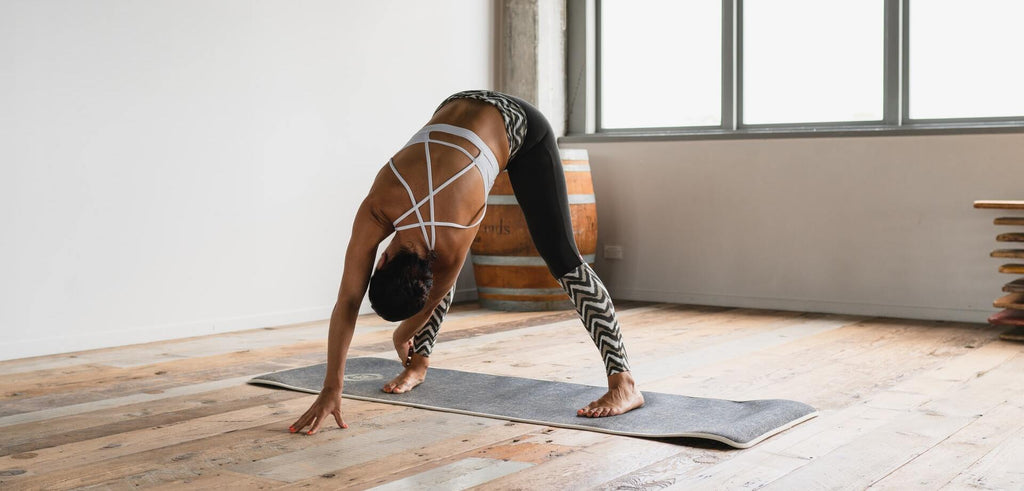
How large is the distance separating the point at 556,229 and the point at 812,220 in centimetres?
268

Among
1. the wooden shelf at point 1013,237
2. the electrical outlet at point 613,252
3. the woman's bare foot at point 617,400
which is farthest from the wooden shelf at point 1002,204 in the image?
the woman's bare foot at point 617,400

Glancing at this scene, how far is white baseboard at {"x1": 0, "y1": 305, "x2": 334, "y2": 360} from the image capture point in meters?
3.76

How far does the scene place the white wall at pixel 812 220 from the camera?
4.70m

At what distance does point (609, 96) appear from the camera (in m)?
6.00

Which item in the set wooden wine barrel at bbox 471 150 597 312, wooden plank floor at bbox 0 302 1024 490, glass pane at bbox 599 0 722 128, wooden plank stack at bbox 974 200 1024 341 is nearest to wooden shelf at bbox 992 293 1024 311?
wooden plank stack at bbox 974 200 1024 341

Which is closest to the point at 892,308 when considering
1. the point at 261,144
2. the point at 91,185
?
the point at 261,144

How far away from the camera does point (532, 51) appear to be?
573 cm

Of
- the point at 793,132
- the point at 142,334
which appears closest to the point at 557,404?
the point at 142,334

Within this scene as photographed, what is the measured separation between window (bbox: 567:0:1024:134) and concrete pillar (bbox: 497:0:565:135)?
0.14 meters

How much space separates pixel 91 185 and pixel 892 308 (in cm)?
353

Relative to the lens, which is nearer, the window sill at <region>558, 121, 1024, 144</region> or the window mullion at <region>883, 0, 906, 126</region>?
the window sill at <region>558, 121, 1024, 144</region>

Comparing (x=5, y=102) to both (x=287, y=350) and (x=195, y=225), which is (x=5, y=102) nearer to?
(x=195, y=225)

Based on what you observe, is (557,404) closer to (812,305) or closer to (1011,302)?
(1011,302)

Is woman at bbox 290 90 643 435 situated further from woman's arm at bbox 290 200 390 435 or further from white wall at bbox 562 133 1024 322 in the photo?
white wall at bbox 562 133 1024 322
